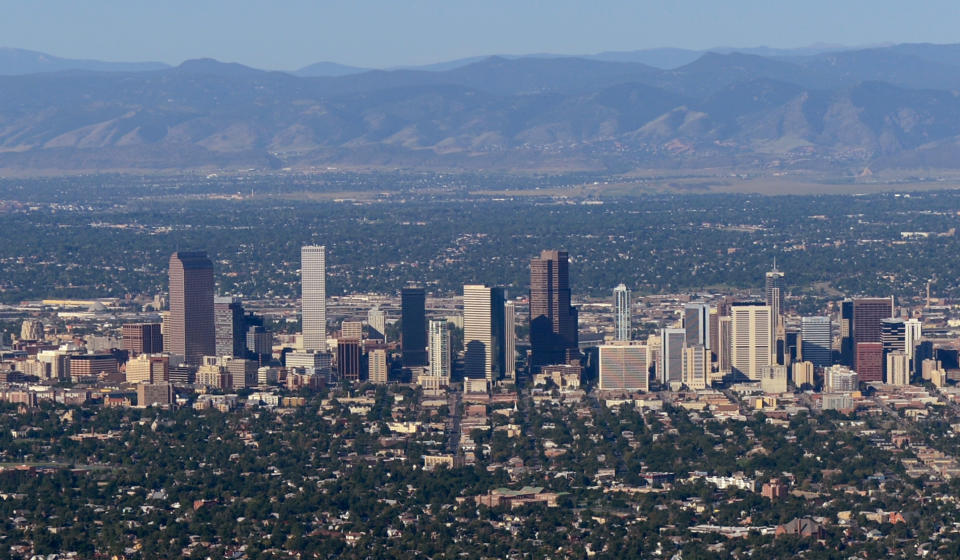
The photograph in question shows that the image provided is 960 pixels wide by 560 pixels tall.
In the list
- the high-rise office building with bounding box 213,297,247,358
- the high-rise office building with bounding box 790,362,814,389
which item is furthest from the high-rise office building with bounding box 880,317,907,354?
the high-rise office building with bounding box 213,297,247,358

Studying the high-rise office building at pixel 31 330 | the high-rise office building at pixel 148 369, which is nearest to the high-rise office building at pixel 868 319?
the high-rise office building at pixel 148 369

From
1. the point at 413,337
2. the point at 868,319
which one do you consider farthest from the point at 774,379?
the point at 413,337

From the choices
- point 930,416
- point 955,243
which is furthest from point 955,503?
point 955,243

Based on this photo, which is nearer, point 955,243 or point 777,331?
point 777,331

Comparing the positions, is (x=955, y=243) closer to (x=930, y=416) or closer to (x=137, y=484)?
(x=930, y=416)

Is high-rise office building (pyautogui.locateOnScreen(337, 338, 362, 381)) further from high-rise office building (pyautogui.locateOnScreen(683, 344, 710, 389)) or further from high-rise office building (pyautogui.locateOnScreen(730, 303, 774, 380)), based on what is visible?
high-rise office building (pyautogui.locateOnScreen(730, 303, 774, 380))

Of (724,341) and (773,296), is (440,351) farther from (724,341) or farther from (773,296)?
(773,296)
